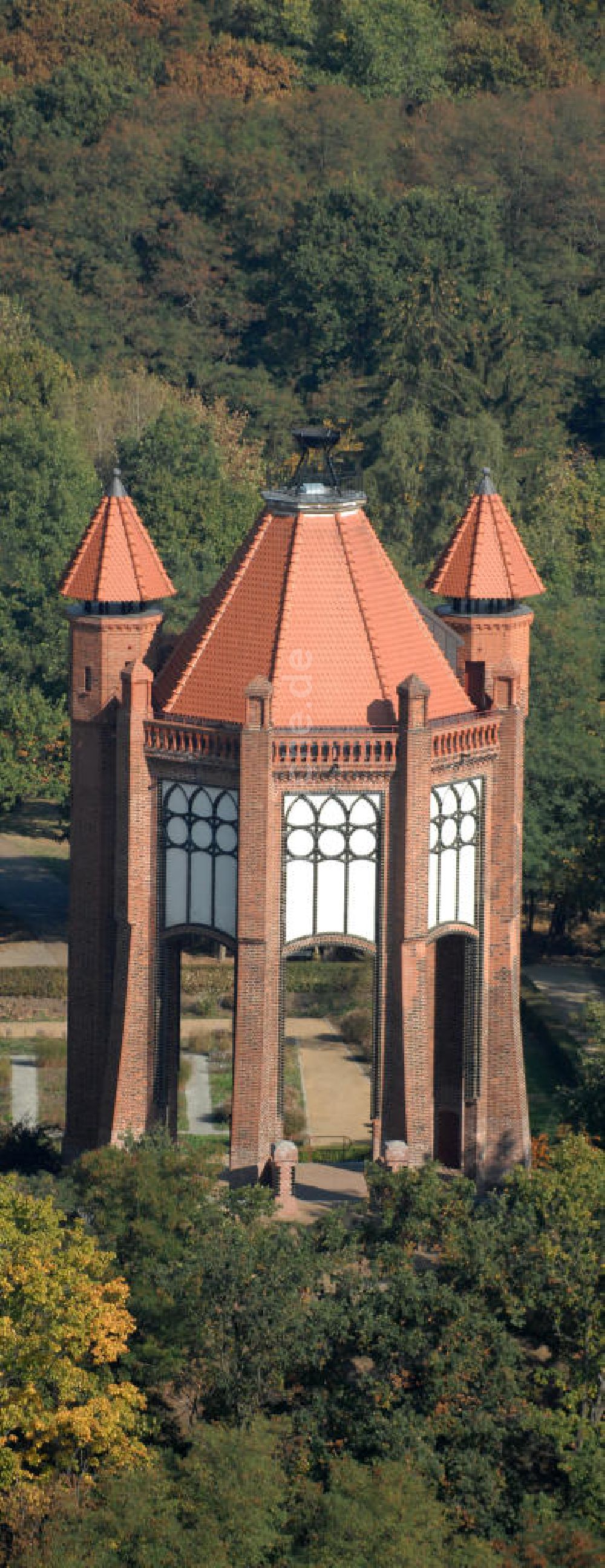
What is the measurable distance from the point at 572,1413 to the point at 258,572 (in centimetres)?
1688

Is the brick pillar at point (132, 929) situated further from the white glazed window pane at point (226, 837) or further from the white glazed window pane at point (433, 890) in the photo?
the white glazed window pane at point (433, 890)

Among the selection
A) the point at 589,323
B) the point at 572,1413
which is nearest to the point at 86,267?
the point at 589,323

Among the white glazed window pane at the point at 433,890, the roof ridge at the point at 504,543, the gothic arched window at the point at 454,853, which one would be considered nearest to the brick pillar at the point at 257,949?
the white glazed window pane at the point at 433,890

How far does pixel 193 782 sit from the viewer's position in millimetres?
67812

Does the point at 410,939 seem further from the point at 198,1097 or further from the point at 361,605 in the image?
the point at 198,1097

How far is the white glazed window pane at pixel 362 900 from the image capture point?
2650 inches

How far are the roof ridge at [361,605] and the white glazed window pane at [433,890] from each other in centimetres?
323

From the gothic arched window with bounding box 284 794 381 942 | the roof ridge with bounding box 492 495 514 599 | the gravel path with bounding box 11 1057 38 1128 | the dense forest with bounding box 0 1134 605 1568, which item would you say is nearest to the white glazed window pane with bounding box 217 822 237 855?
the gothic arched window with bounding box 284 794 381 942

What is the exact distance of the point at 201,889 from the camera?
224 ft

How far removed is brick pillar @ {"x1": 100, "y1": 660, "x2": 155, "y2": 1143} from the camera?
6812 cm

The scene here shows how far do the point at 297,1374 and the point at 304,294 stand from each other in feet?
300

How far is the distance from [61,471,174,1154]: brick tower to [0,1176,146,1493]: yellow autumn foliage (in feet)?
24.2

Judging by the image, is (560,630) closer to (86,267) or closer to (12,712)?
(12,712)

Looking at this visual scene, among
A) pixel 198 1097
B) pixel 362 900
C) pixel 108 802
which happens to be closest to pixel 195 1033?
pixel 198 1097
